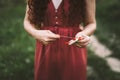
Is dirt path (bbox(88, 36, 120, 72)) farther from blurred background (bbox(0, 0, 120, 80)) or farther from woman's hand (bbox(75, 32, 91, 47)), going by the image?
woman's hand (bbox(75, 32, 91, 47))

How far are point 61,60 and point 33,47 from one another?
3.94m

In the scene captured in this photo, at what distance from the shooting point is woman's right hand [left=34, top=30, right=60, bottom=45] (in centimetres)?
292

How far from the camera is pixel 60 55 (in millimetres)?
3227

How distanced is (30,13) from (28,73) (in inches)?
109

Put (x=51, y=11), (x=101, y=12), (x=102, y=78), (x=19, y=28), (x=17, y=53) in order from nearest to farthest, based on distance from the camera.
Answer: (x=51, y=11)
(x=102, y=78)
(x=17, y=53)
(x=19, y=28)
(x=101, y=12)

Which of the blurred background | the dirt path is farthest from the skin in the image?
the dirt path

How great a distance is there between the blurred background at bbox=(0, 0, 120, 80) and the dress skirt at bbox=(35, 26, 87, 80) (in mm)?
2597

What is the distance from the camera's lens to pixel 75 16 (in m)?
3.22

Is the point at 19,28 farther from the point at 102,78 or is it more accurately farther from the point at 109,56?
the point at 102,78

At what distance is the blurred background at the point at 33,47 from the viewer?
6.01 meters

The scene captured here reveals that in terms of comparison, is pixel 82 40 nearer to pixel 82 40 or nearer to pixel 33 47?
pixel 82 40

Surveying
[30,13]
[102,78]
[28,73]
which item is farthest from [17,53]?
[30,13]

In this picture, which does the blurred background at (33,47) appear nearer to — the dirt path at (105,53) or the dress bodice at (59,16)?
the dirt path at (105,53)

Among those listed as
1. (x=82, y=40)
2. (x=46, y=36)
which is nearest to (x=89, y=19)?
(x=82, y=40)
